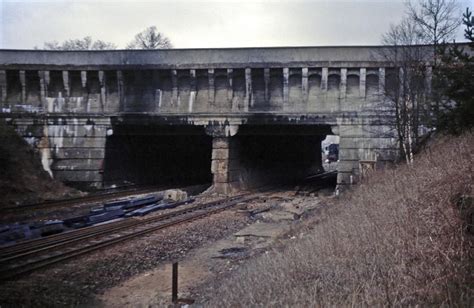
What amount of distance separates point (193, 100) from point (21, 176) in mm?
9432

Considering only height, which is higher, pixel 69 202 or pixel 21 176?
pixel 21 176

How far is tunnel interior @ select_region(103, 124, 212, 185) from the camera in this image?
86.5 ft

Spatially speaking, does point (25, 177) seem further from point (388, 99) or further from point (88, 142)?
point (388, 99)

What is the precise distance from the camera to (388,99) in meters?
23.3

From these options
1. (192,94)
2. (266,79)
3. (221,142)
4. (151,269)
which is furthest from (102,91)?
(151,269)

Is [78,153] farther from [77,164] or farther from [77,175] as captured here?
[77,175]

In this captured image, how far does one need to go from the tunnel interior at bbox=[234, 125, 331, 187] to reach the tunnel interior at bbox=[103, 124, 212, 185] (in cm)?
299

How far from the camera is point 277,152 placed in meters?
34.4

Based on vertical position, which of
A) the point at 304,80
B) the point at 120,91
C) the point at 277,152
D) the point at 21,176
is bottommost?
the point at 21,176

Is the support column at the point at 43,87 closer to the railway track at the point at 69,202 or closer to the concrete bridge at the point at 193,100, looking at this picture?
the concrete bridge at the point at 193,100

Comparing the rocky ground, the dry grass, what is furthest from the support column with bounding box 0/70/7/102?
the dry grass

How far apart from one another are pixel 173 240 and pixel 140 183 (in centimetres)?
1669

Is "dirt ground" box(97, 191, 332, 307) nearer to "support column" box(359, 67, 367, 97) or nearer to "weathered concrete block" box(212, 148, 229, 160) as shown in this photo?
"weathered concrete block" box(212, 148, 229, 160)

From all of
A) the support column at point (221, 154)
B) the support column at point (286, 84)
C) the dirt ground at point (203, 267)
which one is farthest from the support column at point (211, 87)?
the dirt ground at point (203, 267)
